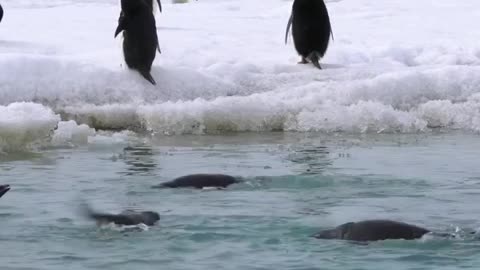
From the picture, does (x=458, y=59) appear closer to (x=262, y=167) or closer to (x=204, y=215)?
(x=262, y=167)

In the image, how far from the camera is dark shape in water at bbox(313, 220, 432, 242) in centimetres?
567

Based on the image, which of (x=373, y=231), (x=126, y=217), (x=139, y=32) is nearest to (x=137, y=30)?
(x=139, y=32)

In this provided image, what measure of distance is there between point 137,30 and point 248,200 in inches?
235

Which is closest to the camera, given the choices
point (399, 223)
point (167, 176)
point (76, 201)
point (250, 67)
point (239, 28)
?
point (399, 223)

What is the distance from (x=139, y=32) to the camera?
12.6 meters

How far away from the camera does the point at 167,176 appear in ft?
26.8

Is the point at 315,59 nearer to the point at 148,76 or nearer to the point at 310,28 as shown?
the point at 310,28

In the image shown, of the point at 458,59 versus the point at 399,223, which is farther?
the point at 458,59

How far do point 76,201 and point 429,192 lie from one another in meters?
2.09

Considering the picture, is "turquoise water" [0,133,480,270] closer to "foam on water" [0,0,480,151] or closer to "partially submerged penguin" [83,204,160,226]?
"partially submerged penguin" [83,204,160,226]

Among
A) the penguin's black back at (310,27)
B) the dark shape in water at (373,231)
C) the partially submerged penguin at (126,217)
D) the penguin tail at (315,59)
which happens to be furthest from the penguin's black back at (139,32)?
the dark shape in water at (373,231)

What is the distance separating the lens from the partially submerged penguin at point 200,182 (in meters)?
7.37

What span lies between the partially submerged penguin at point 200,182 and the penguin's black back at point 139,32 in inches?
188

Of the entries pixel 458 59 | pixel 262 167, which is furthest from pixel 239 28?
pixel 262 167
